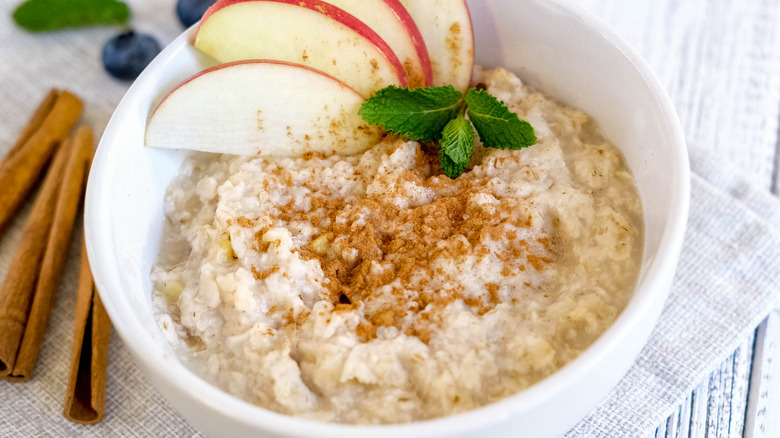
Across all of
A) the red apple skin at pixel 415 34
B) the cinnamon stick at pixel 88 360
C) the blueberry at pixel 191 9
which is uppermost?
the red apple skin at pixel 415 34

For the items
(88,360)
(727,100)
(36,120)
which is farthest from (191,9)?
(727,100)

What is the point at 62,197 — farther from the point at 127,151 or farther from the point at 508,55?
the point at 508,55

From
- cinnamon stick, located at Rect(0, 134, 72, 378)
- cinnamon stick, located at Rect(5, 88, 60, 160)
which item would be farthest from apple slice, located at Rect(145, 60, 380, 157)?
cinnamon stick, located at Rect(5, 88, 60, 160)

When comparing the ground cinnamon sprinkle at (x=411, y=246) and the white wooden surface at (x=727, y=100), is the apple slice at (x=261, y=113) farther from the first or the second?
the white wooden surface at (x=727, y=100)

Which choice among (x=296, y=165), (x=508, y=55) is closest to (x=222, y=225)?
(x=296, y=165)

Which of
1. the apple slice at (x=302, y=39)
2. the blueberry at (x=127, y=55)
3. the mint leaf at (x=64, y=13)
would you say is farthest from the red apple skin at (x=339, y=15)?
the mint leaf at (x=64, y=13)

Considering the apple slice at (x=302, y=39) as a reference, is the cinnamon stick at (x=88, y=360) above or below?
below

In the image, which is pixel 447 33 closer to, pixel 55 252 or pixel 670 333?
pixel 670 333
